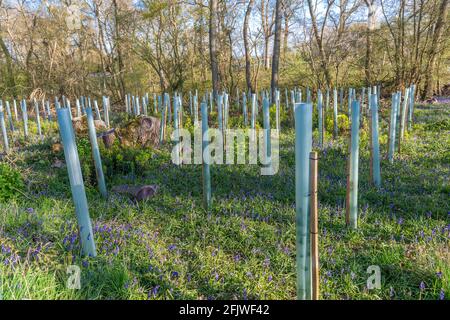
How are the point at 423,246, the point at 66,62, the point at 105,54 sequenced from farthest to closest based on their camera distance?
1. the point at 105,54
2. the point at 66,62
3. the point at 423,246

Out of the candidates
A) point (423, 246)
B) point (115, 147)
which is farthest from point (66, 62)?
point (423, 246)

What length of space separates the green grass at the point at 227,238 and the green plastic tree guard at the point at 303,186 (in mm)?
451

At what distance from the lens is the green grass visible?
2109 millimetres

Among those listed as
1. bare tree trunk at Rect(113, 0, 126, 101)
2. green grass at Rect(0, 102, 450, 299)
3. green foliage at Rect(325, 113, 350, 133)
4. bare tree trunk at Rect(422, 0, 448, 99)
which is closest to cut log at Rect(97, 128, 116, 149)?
green grass at Rect(0, 102, 450, 299)

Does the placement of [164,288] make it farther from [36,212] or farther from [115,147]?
[115,147]

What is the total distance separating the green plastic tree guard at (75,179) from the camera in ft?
7.66

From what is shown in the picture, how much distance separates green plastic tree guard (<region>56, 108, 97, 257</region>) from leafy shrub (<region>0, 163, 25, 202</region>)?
180 centimetres

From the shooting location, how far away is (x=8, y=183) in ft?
12.1

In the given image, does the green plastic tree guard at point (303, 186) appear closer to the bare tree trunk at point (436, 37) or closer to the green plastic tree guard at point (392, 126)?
the green plastic tree guard at point (392, 126)

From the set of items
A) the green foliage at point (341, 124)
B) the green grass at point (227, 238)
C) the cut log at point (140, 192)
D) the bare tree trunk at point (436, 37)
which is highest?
the bare tree trunk at point (436, 37)

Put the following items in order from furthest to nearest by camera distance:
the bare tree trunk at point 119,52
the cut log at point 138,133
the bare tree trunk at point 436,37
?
the bare tree trunk at point 119,52
the bare tree trunk at point 436,37
the cut log at point 138,133

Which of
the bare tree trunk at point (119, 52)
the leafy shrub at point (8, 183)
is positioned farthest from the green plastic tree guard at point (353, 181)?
the bare tree trunk at point (119, 52)
